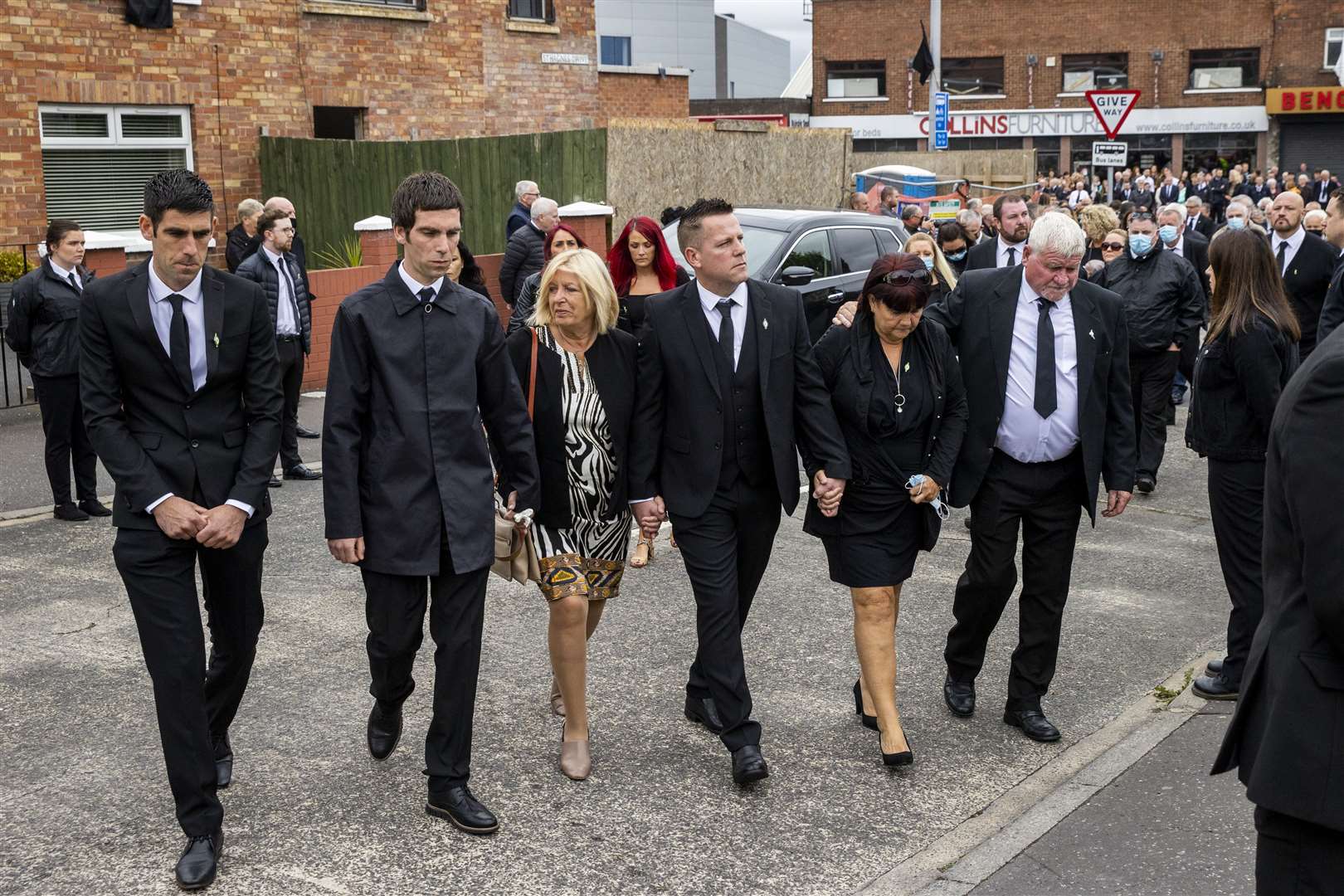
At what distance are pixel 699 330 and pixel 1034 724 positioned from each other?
6.81 feet

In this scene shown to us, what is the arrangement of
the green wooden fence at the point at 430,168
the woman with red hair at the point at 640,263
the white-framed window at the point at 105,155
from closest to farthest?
the woman with red hair at the point at 640,263
the white-framed window at the point at 105,155
the green wooden fence at the point at 430,168

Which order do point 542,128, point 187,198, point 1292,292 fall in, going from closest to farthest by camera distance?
1. point 187,198
2. point 1292,292
3. point 542,128

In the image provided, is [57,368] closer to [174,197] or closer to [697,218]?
[174,197]

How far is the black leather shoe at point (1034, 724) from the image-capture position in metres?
5.74

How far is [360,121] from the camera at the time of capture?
20.4 metres

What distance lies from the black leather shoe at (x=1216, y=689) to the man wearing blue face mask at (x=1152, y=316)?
13.4ft

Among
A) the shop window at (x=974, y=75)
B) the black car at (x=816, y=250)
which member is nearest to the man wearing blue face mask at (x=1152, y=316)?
the black car at (x=816, y=250)

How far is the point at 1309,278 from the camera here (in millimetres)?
10008

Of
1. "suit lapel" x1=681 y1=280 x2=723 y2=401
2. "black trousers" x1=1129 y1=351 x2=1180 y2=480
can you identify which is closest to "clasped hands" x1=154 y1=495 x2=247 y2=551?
"suit lapel" x1=681 y1=280 x2=723 y2=401

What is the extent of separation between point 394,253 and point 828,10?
42481mm

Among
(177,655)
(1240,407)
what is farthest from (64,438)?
(1240,407)

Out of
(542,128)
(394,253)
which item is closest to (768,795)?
(394,253)

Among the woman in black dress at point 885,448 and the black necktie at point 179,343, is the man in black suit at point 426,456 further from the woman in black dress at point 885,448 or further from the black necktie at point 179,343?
the woman in black dress at point 885,448

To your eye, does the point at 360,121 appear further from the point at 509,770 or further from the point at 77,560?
the point at 509,770
